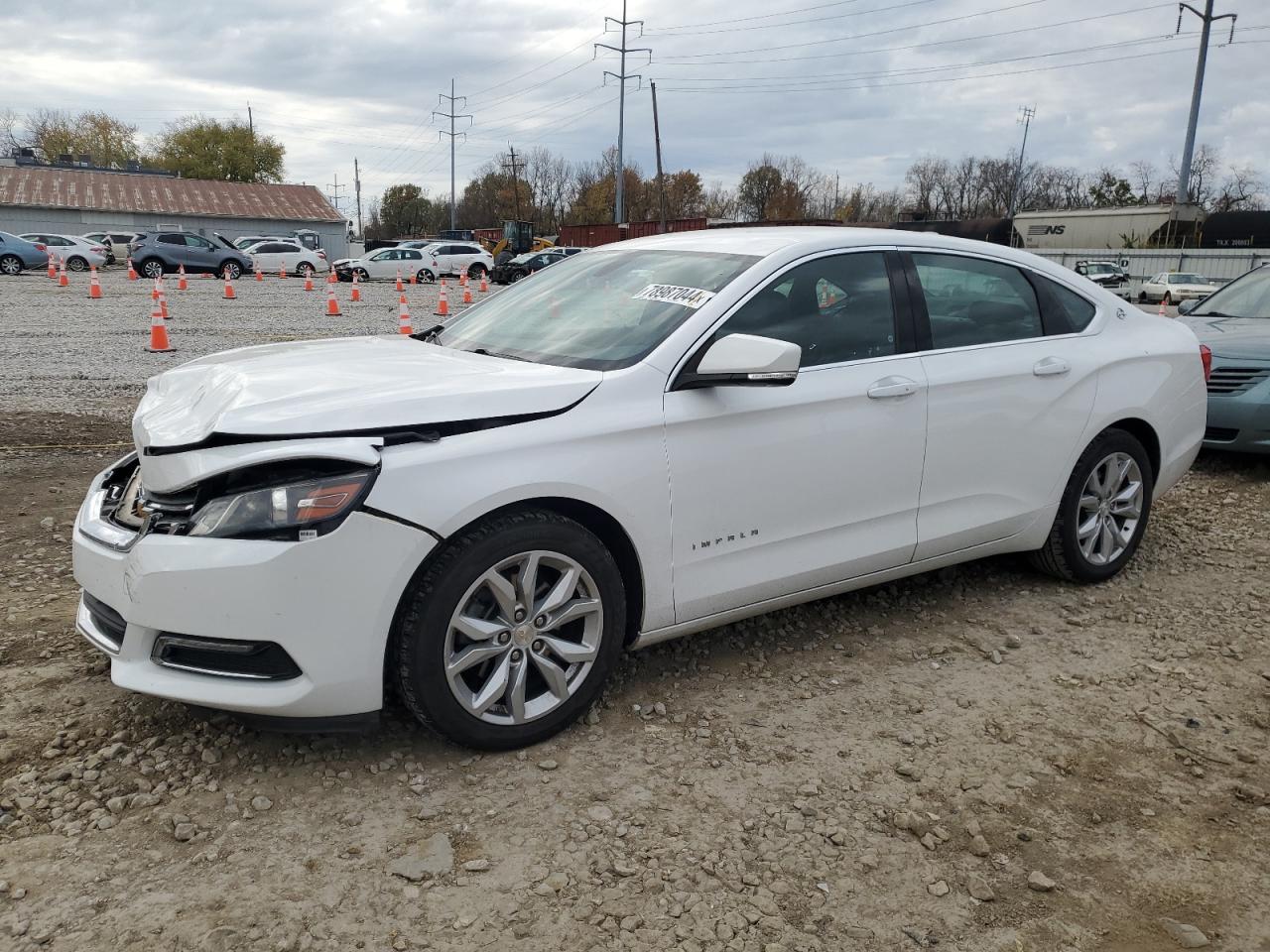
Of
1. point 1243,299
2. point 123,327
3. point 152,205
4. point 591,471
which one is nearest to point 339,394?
point 591,471

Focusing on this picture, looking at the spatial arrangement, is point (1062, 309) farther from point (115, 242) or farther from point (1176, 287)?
point (115, 242)

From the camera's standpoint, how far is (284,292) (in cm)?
2500

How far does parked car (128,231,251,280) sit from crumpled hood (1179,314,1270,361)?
27.2 metres

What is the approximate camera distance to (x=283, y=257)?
36094 millimetres

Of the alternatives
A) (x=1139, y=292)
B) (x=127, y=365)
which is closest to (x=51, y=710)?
(x=127, y=365)

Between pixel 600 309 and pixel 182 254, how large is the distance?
2991 cm

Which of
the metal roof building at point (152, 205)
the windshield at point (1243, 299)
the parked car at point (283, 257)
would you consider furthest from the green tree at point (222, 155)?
the windshield at point (1243, 299)

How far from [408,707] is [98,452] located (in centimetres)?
478

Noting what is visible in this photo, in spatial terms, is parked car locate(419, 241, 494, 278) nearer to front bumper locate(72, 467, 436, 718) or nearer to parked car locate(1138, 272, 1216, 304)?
parked car locate(1138, 272, 1216, 304)

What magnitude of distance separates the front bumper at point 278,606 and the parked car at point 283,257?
35.5m

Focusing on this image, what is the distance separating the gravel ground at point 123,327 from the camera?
9.38m

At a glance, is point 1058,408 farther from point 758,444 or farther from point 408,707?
point 408,707

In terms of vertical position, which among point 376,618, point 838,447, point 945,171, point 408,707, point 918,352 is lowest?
point 408,707

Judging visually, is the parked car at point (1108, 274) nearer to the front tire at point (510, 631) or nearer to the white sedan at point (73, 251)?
the white sedan at point (73, 251)
